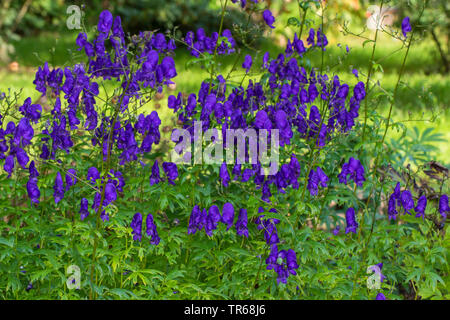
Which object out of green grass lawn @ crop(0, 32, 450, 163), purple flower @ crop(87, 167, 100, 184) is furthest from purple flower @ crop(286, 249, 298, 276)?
green grass lawn @ crop(0, 32, 450, 163)

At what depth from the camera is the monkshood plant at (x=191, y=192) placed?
10.6 feet

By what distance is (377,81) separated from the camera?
12.4 ft

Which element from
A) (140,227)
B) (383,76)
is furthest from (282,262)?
(383,76)

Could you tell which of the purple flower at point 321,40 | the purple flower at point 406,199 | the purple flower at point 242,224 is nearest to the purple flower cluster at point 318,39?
the purple flower at point 321,40

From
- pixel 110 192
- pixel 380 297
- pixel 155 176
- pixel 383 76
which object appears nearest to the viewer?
pixel 110 192

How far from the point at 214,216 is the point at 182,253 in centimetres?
56

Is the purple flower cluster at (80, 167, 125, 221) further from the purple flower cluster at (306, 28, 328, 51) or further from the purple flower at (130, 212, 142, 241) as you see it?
the purple flower cluster at (306, 28, 328, 51)

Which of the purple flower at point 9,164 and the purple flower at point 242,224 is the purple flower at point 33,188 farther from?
the purple flower at point 242,224

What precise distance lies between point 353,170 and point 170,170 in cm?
109

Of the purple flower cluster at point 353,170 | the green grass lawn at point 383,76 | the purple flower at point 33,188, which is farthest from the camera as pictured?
the green grass lawn at point 383,76

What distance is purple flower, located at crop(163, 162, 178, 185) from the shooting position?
11.0 feet

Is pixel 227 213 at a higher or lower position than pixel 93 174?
lower

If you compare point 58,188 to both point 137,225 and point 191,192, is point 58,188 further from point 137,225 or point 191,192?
point 191,192

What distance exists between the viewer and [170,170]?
11.0ft
